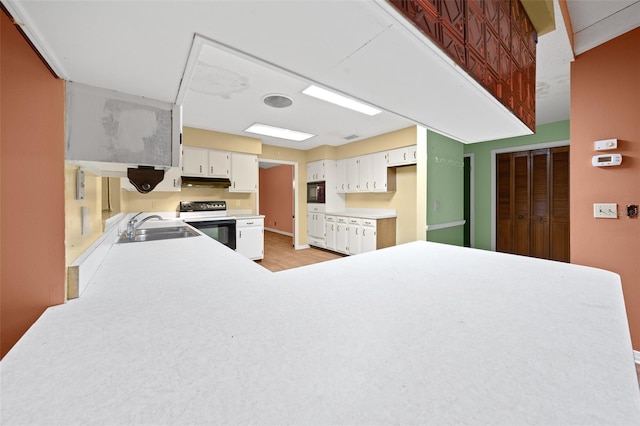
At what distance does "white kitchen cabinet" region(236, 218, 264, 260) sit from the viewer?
4438 mm

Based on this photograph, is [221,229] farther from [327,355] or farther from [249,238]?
[327,355]

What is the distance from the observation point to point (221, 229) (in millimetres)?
4152

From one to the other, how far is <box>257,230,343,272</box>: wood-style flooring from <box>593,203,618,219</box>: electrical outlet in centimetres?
365

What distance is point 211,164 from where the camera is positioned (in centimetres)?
445

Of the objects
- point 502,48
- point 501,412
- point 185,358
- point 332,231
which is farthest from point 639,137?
point 332,231

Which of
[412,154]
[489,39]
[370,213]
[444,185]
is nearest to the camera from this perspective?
[489,39]

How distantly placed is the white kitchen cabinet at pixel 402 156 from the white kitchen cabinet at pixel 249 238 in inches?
105

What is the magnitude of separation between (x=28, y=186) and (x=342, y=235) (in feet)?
15.4

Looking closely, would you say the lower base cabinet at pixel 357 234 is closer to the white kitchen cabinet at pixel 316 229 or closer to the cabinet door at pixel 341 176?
the white kitchen cabinet at pixel 316 229

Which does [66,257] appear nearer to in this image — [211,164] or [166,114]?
[166,114]

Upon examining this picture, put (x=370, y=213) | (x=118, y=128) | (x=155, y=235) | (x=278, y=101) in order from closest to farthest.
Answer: (x=118, y=128) < (x=155, y=235) < (x=278, y=101) < (x=370, y=213)

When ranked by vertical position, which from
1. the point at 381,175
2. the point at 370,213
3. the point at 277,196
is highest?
the point at 381,175

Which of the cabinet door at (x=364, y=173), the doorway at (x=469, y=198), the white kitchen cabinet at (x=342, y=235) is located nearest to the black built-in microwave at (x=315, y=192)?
the white kitchen cabinet at (x=342, y=235)

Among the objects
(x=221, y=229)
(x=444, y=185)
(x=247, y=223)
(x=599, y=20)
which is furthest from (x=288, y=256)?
(x=599, y=20)
